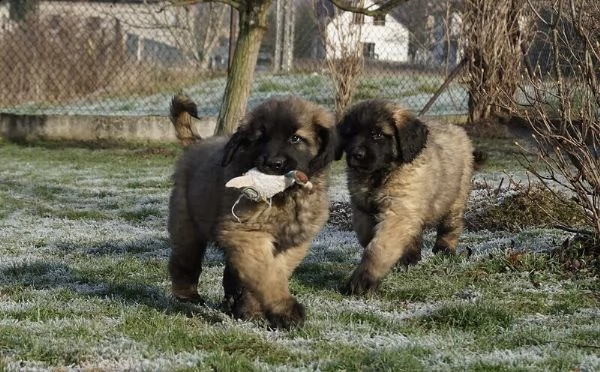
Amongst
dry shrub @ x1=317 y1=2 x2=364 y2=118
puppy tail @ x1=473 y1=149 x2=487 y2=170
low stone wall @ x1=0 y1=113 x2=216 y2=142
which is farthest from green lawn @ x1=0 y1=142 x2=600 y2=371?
dry shrub @ x1=317 y1=2 x2=364 y2=118

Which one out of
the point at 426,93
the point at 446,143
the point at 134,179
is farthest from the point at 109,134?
the point at 446,143

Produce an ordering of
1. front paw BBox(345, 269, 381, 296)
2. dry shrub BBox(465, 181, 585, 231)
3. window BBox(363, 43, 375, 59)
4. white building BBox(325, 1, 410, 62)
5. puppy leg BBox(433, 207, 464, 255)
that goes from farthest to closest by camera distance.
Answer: window BBox(363, 43, 375, 59) < white building BBox(325, 1, 410, 62) < dry shrub BBox(465, 181, 585, 231) < puppy leg BBox(433, 207, 464, 255) < front paw BBox(345, 269, 381, 296)

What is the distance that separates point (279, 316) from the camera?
12.2 feet

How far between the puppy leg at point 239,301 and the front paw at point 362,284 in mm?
745

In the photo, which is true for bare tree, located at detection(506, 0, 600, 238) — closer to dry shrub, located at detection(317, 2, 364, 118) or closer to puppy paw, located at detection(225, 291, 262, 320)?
puppy paw, located at detection(225, 291, 262, 320)

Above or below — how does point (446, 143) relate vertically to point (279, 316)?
above

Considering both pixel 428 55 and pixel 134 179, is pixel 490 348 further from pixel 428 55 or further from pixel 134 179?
pixel 428 55

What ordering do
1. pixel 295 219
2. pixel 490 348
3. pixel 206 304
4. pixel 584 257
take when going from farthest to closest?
pixel 584 257 → pixel 206 304 → pixel 295 219 → pixel 490 348

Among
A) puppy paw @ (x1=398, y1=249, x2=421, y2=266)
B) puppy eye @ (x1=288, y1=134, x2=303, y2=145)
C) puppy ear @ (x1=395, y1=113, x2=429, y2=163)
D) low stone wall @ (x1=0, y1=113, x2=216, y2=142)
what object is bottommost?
low stone wall @ (x1=0, y1=113, x2=216, y2=142)

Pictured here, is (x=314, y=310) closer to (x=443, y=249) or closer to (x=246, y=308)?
(x=246, y=308)

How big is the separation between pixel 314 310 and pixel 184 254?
2.47 ft

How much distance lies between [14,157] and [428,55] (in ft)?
22.9

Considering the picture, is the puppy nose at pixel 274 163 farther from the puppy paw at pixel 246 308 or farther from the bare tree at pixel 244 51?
the bare tree at pixel 244 51

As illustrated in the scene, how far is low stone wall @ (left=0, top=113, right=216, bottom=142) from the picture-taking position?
1303 centimetres
